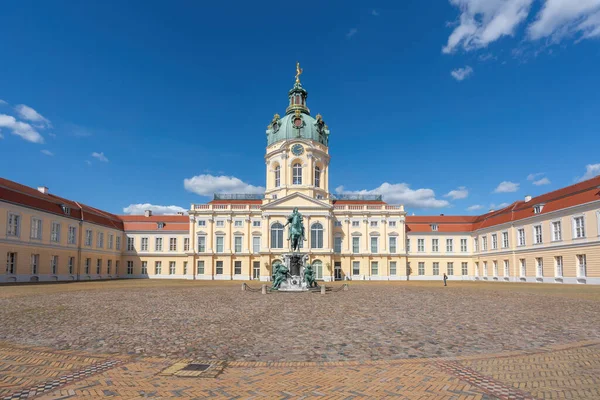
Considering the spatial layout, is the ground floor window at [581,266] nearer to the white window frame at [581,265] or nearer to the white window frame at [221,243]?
the white window frame at [581,265]

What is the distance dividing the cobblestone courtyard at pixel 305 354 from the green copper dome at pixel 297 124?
44698mm

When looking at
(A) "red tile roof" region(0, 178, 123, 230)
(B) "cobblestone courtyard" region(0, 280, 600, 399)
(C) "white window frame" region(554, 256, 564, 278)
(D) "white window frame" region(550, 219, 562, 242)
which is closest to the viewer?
(B) "cobblestone courtyard" region(0, 280, 600, 399)

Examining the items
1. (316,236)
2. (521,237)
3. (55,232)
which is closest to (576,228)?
(521,237)

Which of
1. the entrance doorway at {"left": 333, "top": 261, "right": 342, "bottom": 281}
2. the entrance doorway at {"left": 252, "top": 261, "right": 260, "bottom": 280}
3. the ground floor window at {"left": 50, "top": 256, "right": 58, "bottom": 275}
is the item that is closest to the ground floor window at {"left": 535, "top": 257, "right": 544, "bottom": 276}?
the entrance doorway at {"left": 333, "top": 261, "right": 342, "bottom": 281}

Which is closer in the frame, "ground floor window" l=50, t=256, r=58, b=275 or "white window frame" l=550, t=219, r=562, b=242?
"white window frame" l=550, t=219, r=562, b=242

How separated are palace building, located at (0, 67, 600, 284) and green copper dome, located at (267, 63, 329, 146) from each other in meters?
0.18

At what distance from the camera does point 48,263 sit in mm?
43219

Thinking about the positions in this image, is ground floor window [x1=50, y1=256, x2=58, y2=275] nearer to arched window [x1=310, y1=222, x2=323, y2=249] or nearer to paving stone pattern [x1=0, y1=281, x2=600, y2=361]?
arched window [x1=310, y1=222, x2=323, y2=249]

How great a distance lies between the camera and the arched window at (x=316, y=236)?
173 feet

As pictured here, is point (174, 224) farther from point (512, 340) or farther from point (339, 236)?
point (512, 340)

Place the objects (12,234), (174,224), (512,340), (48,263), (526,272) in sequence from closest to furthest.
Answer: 1. (512,340)
2. (12,234)
3. (48,263)
4. (526,272)
5. (174,224)

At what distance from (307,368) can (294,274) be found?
73.9ft

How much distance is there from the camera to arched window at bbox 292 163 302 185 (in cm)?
5672

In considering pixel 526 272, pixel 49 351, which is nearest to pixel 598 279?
pixel 526 272
